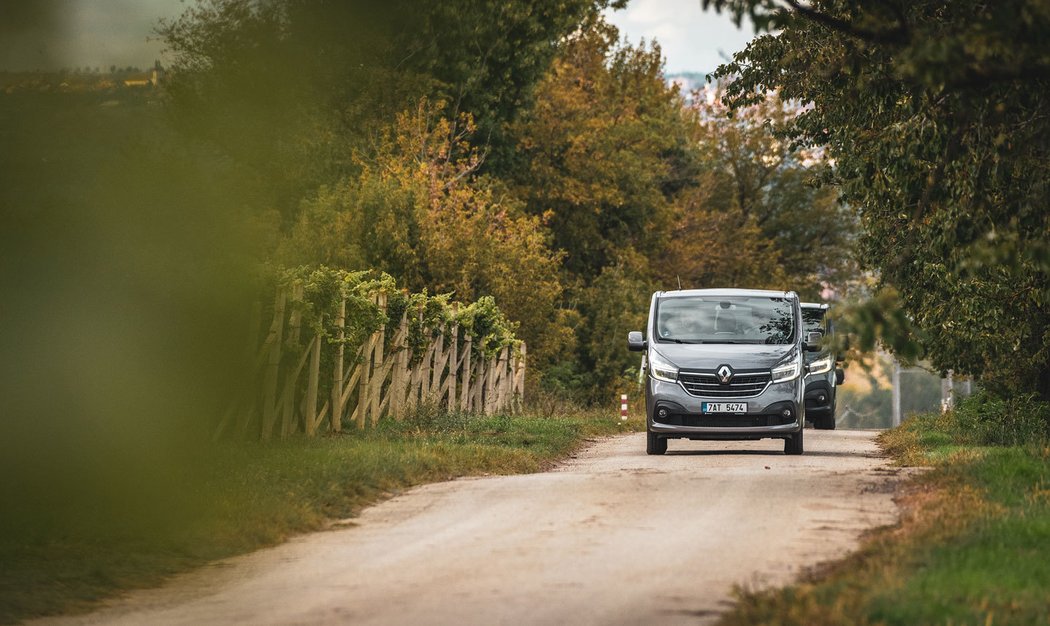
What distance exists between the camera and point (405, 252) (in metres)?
38.0

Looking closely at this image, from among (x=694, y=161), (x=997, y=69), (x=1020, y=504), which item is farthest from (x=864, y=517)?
(x=694, y=161)

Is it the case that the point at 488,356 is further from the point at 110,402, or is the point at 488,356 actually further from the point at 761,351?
the point at 110,402

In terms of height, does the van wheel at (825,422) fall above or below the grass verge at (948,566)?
above

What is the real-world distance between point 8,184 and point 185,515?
141 inches

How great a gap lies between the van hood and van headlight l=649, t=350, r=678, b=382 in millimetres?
58

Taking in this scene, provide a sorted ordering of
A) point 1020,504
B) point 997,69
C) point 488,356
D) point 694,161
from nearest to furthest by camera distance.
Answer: point 997,69, point 1020,504, point 488,356, point 694,161

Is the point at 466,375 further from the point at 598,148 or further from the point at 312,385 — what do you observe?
the point at 598,148

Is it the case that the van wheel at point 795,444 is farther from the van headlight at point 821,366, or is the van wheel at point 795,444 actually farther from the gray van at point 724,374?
the van headlight at point 821,366

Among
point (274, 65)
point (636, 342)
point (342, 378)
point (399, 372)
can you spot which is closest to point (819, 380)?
point (399, 372)

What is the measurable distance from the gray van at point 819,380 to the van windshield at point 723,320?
8573 millimetres

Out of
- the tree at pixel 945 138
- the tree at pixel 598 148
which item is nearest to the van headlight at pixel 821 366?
the tree at pixel 945 138

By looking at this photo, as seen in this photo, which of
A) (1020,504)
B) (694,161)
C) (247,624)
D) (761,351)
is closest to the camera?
(247,624)

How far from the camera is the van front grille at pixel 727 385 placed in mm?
22312

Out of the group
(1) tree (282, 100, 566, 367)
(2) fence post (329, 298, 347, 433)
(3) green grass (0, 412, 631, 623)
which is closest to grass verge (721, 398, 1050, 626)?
(3) green grass (0, 412, 631, 623)
